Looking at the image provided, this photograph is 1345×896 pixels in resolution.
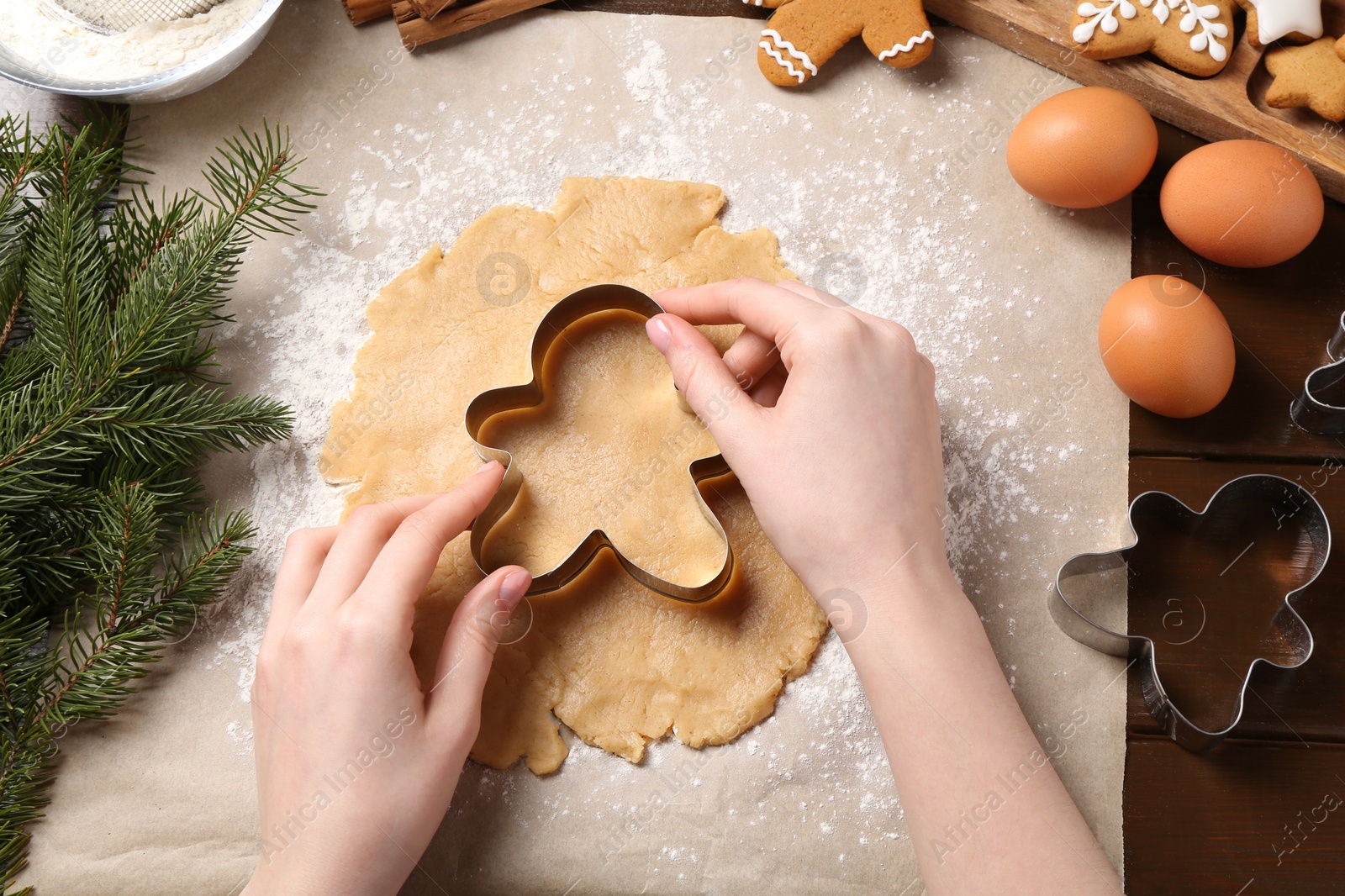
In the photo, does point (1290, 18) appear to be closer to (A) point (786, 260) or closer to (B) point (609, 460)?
(A) point (786, 260)

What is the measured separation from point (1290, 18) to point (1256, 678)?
3.48ft

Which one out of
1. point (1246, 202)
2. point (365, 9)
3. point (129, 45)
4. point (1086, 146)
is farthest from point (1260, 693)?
point (129, 45)

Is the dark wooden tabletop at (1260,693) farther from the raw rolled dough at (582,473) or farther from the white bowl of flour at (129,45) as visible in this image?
the white bowl of flour at (129,45)

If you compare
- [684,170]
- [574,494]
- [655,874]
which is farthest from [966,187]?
[655,874]

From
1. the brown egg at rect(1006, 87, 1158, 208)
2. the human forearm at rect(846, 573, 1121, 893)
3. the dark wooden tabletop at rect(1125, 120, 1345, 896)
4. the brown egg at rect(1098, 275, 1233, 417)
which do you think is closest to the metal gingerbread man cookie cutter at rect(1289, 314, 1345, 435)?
the dark wooden tabletop at rect(1125, 120, 1345, 896)

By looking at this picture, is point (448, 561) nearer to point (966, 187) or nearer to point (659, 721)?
point (659, 721)

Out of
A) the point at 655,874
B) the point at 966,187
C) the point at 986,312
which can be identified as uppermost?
the point at 966,187

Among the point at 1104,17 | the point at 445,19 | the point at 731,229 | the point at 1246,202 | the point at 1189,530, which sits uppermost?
the point at 445,19

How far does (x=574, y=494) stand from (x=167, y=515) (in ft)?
2.08

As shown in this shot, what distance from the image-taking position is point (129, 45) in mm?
1431

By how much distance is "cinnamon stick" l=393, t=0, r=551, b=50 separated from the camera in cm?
151

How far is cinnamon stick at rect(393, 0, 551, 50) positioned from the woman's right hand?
74cm

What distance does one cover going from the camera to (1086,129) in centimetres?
132

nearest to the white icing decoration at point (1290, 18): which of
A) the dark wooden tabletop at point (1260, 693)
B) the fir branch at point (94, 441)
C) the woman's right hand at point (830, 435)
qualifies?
the dark wooden tabletop at point (1260, 693)
